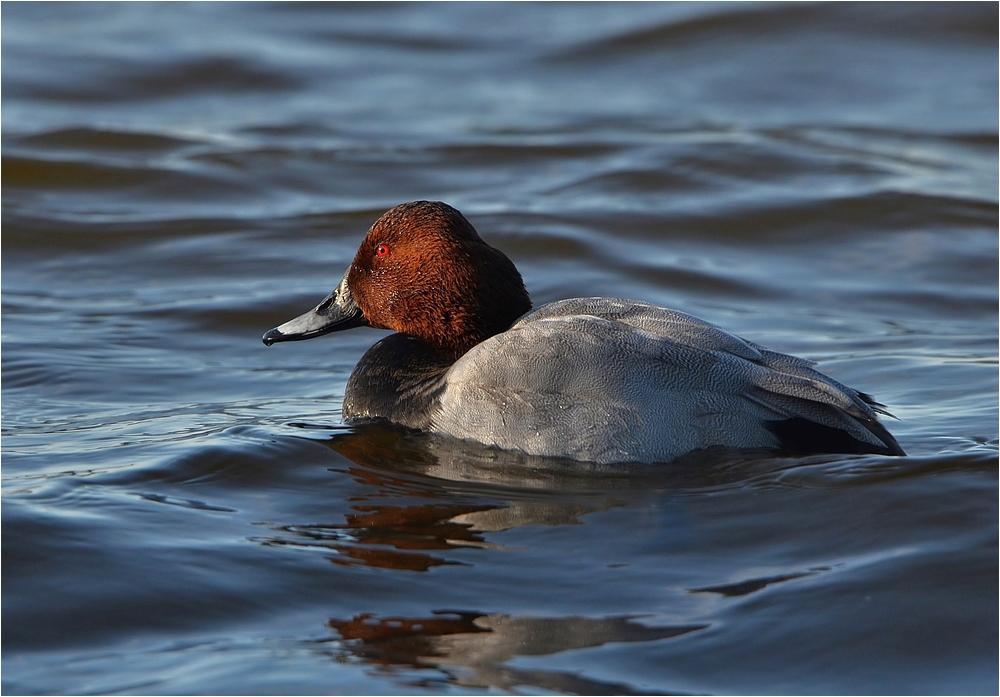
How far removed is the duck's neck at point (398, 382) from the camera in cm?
538

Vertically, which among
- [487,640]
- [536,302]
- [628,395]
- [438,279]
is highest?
[536,302]

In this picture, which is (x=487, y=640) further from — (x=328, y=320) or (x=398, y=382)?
(x=328, y=320)

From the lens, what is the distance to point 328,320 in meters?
6.01

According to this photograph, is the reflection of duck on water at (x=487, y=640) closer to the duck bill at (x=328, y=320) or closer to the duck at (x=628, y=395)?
the duck at (x=628, y=395)

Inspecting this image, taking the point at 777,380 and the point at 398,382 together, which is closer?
the point at 777,380

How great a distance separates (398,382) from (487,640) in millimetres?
2009

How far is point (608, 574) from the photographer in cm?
413

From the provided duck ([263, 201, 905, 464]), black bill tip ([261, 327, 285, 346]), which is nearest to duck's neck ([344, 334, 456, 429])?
duck ([263, 201, 905, 464])

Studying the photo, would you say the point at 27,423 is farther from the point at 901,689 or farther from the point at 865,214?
the point at 865,214

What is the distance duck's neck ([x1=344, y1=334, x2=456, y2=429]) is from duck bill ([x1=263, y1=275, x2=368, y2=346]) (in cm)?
31

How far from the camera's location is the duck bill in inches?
236

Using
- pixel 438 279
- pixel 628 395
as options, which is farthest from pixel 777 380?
pixel 438 279

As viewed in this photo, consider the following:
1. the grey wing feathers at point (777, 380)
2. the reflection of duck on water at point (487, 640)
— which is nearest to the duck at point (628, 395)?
the grey wing feathers at point (777, 380)

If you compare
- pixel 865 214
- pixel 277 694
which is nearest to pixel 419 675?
pixel 277 694
